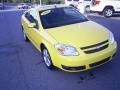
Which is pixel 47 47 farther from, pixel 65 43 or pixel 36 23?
pixel 36 23

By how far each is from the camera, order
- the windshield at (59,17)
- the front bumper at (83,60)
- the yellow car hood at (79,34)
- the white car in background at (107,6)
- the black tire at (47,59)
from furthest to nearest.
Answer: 1. the white car in background at (107,6)
2. the windshield at (59,17)
3. the black tire at (47,59)
4. the yellow car hood at (79,34)
5. the front bumper at (83,60)

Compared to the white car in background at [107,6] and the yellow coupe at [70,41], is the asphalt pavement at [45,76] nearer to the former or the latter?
the yellow coupe at [70,41]

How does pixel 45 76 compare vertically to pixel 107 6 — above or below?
below

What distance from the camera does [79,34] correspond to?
5.21 metres

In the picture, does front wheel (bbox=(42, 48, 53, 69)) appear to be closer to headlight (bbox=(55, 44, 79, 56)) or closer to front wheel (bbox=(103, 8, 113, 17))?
headlight (bbox=(55, 44, 79, 56))

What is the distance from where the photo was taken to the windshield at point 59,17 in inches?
235

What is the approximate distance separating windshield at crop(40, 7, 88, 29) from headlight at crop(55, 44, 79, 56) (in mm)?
1108

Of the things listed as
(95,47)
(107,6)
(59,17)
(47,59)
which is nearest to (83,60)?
(95,47)

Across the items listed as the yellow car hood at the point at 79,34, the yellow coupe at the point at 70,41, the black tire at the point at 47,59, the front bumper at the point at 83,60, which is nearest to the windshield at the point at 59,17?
the yellow coupe at the point at 70,41

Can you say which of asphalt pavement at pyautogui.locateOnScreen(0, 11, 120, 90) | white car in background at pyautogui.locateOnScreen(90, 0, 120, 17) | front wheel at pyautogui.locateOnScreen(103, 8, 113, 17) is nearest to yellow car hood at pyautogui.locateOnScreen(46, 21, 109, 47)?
asphalt pavement at pyautogui.locateOnScreen(0, 11, 120, 90)

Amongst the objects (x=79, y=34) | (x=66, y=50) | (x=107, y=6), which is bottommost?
(x=66, y=50)

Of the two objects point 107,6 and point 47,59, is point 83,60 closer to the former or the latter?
point 47,59

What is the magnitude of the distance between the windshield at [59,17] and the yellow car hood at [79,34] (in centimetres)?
Result: 24

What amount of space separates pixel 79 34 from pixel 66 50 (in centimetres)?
62
